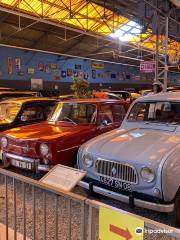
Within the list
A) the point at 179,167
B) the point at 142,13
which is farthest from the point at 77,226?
the point at 142,13

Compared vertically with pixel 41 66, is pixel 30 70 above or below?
below

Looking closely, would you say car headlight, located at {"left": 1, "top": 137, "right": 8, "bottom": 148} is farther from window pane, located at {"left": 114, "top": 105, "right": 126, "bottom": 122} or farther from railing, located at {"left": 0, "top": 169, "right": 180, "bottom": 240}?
window pane, located at {"left": 114, "top": 105, "right": 126, "bottom": 122}

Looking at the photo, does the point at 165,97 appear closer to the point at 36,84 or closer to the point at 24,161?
the point at 24,161

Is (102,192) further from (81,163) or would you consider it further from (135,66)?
(135,66)

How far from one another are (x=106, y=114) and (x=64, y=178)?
3.69 m

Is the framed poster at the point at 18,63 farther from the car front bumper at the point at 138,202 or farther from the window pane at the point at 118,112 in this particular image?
the car front bumper at the point at 138,202

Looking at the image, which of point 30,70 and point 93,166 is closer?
point 93,166

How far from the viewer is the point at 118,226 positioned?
182 centimetres

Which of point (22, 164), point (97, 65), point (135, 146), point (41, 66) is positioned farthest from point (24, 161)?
point (97, 65)

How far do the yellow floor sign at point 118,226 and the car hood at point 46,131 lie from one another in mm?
3394

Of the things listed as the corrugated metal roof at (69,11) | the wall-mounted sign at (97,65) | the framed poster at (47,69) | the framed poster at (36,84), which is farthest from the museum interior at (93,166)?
the wall-mounted sign at (97,65)

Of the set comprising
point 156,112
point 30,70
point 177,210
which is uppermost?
point 30,70

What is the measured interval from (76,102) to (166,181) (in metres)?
3.23

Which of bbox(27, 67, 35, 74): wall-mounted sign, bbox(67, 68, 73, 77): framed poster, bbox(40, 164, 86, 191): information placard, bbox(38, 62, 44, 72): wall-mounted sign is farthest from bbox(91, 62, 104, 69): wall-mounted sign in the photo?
bbox(40, 164, 86, 191): information placard
